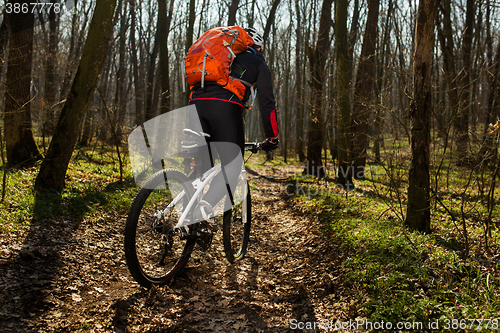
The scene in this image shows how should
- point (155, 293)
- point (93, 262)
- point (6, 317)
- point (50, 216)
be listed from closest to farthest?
point (6, 317)
point (155, 293)
point (93, 262)
point (50, 216)

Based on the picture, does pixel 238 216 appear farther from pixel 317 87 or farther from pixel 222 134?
pixel 317 87

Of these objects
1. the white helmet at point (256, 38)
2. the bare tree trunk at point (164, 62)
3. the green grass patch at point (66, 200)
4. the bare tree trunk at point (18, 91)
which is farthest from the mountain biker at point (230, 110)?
the bare tree trunk at point (164, 62)

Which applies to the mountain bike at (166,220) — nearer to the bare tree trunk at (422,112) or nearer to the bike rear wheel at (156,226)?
the bike rear wheel at (156,226)

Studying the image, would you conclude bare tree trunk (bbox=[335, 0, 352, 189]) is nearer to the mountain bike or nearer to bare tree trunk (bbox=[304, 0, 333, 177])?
bare tree trunk (bbox=[304, 0, 333, 177])

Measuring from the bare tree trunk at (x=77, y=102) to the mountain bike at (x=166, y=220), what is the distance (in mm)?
3050

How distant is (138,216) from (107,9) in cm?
422

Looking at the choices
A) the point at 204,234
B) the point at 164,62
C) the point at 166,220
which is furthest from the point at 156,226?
the point at 164,62

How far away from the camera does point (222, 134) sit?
3.01m

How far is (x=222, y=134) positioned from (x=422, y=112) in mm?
2777

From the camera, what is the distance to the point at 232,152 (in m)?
3.11

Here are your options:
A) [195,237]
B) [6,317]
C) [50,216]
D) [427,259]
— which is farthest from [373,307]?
[50,216]

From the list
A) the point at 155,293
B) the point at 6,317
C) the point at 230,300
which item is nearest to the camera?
the point at 6,317

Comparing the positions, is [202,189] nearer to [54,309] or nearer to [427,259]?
[54,309]

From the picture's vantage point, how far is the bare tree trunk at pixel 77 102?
16.4 ft
